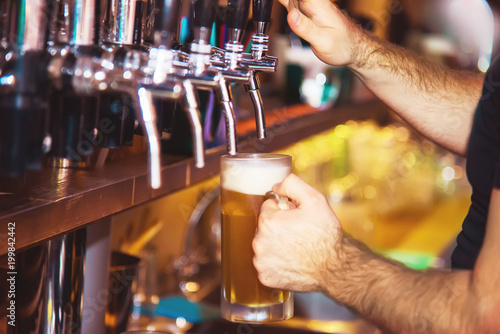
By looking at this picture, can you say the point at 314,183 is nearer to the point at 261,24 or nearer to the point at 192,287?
the point at 192,287

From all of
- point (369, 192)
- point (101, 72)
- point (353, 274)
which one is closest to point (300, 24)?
point (353, 274)

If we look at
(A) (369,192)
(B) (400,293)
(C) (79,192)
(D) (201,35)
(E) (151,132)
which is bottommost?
(A) (369,192)

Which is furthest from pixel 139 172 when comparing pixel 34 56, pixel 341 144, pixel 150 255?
pixel 341 144

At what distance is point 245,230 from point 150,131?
0.38m

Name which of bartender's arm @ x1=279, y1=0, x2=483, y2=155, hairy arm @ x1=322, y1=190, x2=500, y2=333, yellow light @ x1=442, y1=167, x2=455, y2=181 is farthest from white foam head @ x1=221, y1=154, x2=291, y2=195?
yellow light @ x1=442, y1=167, x2=455, y2=181

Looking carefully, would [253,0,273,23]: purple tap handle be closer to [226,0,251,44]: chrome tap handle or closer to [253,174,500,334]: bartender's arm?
[226,0,251,44]: chrome tap handle

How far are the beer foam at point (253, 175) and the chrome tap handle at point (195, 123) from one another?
0.92ft

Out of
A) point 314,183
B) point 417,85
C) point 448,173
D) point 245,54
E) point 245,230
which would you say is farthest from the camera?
point 448,173

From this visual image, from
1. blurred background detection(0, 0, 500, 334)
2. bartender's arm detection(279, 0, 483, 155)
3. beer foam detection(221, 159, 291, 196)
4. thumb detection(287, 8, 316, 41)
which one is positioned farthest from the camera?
blurred background detection(0, 0, 500, 334)

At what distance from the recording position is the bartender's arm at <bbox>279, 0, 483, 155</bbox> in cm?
137

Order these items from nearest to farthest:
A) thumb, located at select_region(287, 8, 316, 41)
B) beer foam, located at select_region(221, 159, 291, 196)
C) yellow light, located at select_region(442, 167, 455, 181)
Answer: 1. beer foam, located at select_region(221, 159, 291, 196)
2. thumb, located at select_region(287, 8, 316, 41)
3. yellow light, located at select_region(442, 167, 455, 181)

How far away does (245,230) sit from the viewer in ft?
3.38

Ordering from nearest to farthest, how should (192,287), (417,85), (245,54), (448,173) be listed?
(245,54), (417,85), (192,287), (448,173)

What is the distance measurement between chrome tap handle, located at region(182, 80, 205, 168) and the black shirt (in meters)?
0.73
